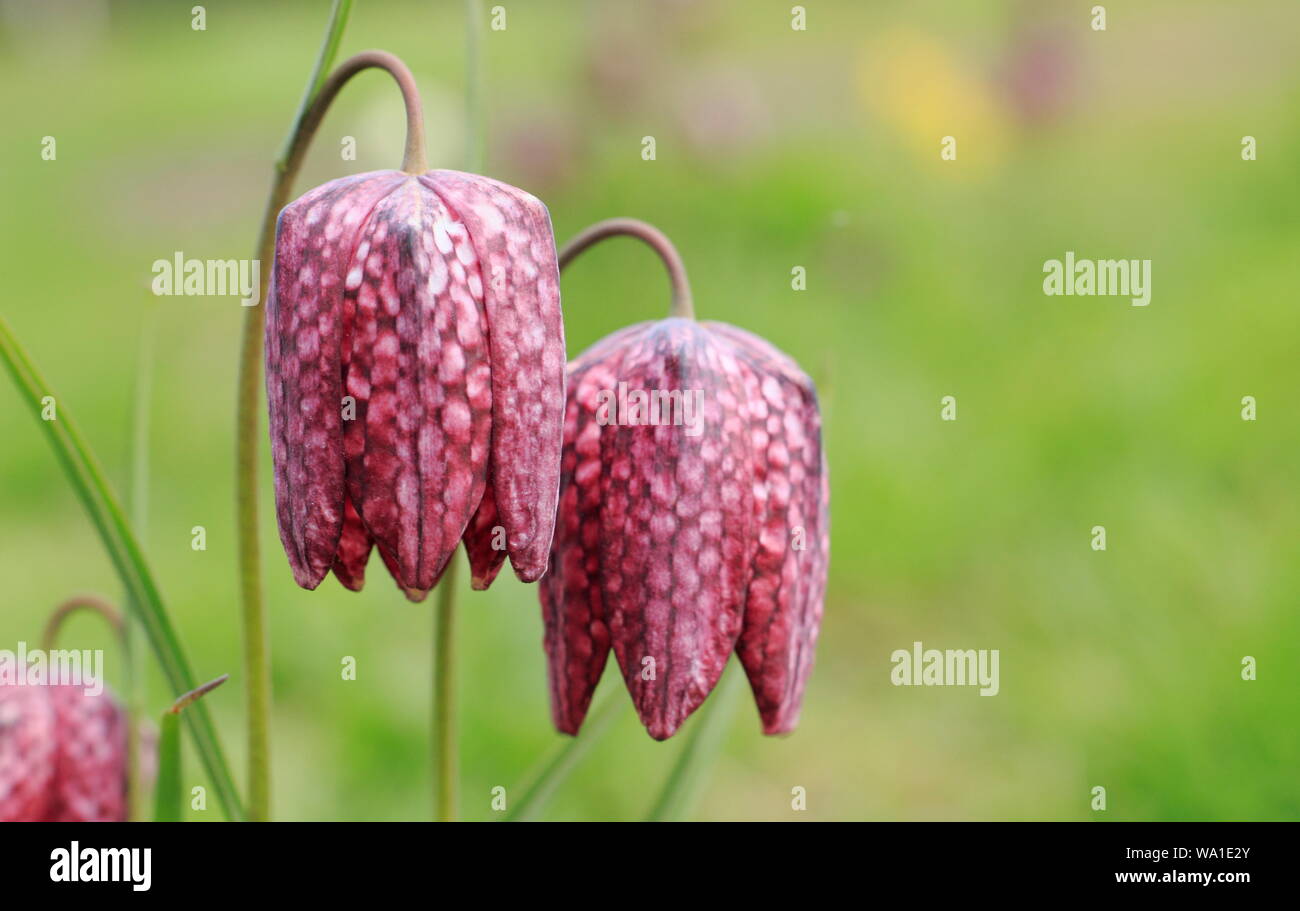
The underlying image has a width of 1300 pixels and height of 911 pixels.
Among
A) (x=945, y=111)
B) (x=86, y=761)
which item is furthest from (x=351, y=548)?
(x=945, y=111)

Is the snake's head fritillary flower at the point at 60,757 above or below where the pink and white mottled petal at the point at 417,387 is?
below

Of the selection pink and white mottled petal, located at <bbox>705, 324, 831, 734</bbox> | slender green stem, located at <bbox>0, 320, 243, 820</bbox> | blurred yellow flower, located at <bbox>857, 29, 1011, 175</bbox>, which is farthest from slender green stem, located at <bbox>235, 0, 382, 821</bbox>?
blurred yellow flower, located at <bbox>857, 29, 1011, 175</bbox>

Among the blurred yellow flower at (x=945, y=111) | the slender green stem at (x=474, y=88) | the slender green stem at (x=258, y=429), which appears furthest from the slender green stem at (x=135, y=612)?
the blurred yellow flower at (x=945, y=111)

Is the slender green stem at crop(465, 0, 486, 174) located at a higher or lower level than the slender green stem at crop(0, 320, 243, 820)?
higher

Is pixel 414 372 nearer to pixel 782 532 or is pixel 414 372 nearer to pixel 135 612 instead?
pixel 782 532

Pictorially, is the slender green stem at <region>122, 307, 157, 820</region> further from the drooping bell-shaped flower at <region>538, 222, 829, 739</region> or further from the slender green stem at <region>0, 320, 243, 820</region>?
the drooping bell-shaped flower at <region>538, 222, 829, 739</region>

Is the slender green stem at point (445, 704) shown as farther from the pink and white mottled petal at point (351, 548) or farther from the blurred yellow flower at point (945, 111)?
the blurred yellow flower at point (945, 111)
